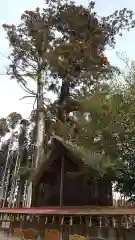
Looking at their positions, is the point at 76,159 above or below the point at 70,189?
above

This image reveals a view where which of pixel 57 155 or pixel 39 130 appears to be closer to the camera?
pixel 57 155

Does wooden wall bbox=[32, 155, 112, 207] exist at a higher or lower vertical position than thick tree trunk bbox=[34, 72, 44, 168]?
lower


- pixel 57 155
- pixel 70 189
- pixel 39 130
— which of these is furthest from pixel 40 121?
pixel 70 189

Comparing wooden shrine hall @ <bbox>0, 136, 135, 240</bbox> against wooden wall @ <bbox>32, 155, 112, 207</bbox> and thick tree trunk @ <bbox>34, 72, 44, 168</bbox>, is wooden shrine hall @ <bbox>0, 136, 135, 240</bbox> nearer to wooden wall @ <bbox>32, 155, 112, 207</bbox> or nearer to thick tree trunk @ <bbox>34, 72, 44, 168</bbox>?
wooden wall @ <bbox>32, 155, 112, 207</bbox>

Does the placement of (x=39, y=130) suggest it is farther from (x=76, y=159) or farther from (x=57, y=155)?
(x=76, y=159)

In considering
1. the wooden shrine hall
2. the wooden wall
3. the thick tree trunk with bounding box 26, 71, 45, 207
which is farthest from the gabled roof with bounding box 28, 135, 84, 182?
the thick tree trunk with bounding box 26, 71, 45, 207

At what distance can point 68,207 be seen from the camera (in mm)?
13398

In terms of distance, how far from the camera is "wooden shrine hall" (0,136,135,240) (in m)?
10.9

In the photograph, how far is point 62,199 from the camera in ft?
49.6

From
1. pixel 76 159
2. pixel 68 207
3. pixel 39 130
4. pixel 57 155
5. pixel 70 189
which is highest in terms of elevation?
pixel 39 130

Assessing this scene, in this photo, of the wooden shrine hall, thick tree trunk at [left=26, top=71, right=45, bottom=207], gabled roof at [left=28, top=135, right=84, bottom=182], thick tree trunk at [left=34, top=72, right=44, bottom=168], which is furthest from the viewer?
thick tree trunk at [left=34, top=72, right=44, bottom=168]

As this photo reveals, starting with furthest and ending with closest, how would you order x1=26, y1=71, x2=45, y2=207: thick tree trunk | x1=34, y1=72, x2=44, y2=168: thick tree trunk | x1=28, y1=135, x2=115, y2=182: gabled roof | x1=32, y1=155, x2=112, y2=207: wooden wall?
x1=34, y1=72, x2=44, y2=168: thick tree trunk, x1=26, y1=71, x2=45, y2=207: thick tree trunk, x1=32, y1=155, x2=112, y2=207: wooden wall, x1=28, y1=135, x2=115, y2=182: gabled roof

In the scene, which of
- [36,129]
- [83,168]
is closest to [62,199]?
[83,168]

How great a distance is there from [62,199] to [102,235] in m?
4.64
